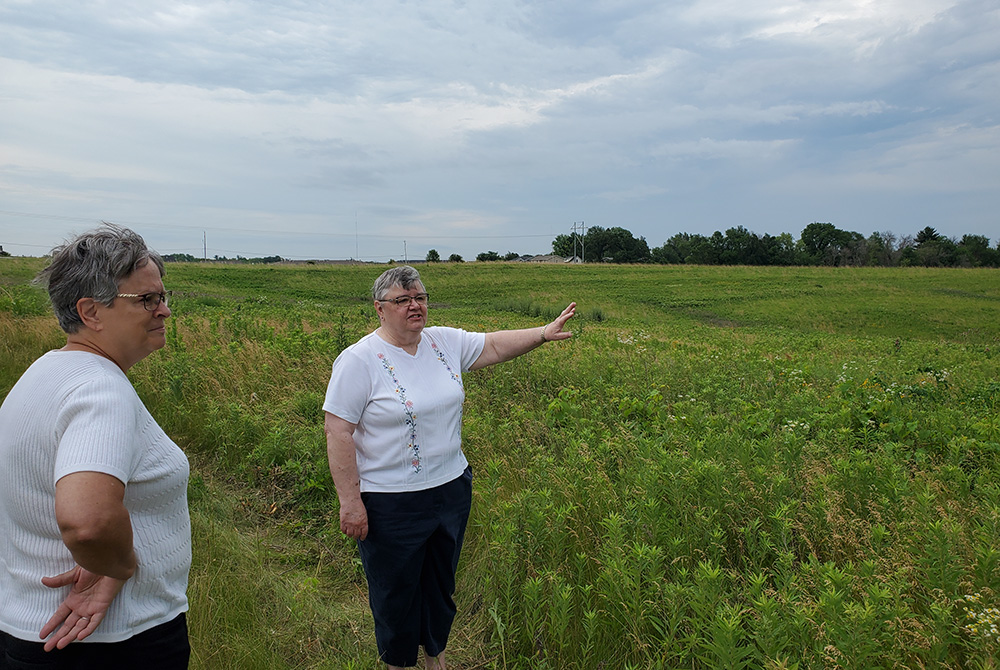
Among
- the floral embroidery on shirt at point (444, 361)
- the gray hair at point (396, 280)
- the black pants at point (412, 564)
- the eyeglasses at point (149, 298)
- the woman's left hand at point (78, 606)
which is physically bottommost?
the black pants at point (412, 564)

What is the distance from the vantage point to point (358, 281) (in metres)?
48.4

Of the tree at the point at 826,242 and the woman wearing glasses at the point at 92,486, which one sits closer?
the woman wearing glasses at the point at 92,486

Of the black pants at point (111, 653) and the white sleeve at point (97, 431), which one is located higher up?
the white sleeve at point (97, 431)

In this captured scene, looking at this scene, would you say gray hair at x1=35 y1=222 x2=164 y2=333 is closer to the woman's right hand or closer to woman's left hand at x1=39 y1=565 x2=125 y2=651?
woman's left hand at x1=39 y1=565 x2=125 y2=651

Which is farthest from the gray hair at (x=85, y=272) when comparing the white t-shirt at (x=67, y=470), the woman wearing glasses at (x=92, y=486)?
the white t-shirt at (x=67, y=470)

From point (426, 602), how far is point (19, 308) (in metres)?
12.9

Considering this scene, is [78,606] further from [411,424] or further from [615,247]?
[615,247]

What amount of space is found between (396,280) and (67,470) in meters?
1.81

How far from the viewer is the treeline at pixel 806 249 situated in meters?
88.3

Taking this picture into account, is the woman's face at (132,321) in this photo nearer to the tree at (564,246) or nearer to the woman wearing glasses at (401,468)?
the woman wearing glasses at (401,468)

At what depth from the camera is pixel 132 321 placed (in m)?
1.92

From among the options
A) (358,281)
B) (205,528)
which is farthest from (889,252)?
(205,528)

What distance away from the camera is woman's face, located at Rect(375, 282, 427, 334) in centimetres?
313

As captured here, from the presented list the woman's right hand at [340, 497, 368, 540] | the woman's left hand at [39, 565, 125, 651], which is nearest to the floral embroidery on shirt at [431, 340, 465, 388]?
the woman's right hand at [340, 497, 368, 540]
